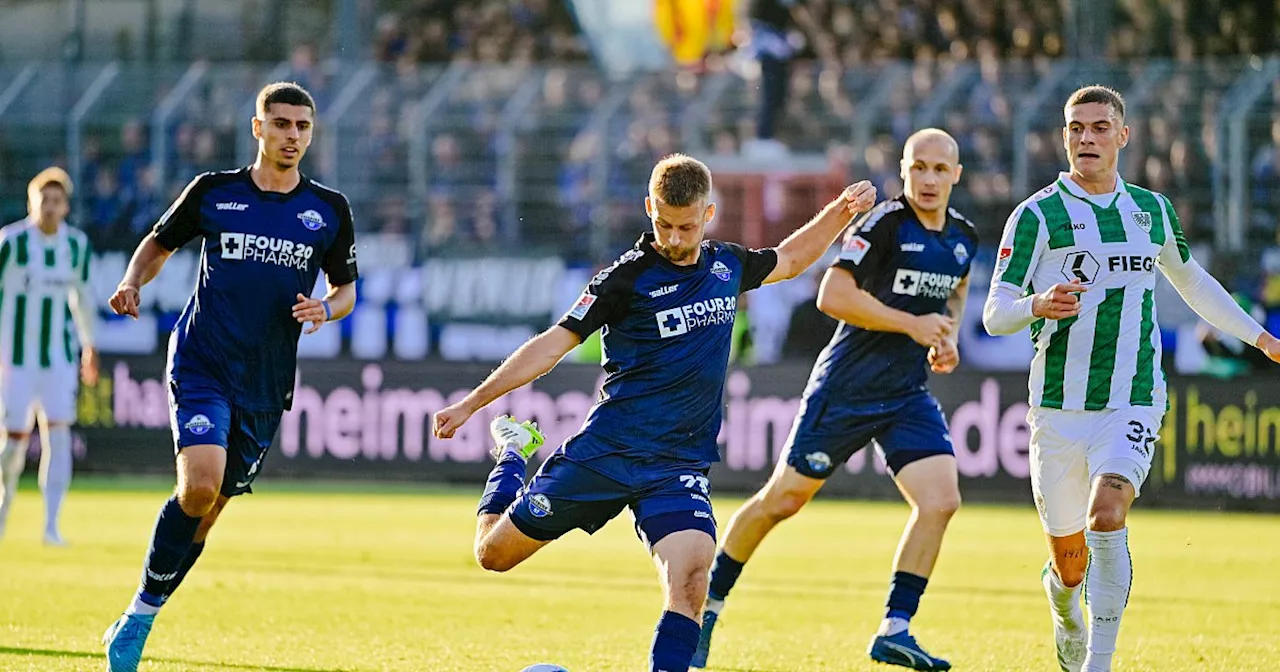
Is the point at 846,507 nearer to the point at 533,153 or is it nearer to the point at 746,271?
the point at 533,153

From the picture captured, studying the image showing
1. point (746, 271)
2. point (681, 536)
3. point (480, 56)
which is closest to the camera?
point (681, 536)

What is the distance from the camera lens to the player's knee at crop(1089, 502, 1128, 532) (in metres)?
6.85

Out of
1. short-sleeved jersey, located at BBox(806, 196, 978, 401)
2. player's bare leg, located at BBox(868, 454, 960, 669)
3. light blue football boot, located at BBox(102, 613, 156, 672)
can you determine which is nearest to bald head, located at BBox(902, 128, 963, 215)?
short-sleeved jersey, located at BBox(806, 196, 978, 401)

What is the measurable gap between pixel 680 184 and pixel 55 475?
865cm

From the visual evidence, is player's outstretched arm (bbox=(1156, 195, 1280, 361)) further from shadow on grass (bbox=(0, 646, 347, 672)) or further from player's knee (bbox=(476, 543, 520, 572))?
shadow on grass (bbox=(0, 646, 347, 672))

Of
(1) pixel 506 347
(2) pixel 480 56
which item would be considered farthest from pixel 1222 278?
(2) pixel 480 56

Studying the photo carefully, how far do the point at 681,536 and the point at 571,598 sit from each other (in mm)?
4430

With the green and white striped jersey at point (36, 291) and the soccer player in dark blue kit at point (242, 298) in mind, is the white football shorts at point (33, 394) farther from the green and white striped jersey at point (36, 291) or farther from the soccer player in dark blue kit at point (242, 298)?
the soccer player in dark blue kit at point (242, 298)

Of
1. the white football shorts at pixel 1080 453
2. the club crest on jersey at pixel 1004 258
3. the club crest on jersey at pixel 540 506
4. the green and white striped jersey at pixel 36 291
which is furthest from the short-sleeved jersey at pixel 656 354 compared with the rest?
the green and white striped jersey at pixel 36 291

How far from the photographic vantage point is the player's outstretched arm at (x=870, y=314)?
26.7 ft

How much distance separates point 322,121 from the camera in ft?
72.7

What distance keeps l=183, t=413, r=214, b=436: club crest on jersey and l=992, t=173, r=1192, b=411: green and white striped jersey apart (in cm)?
323

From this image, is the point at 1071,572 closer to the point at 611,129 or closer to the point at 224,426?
the point at 224,426

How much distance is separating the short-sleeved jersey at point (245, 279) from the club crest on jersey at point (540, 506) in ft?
5.11
